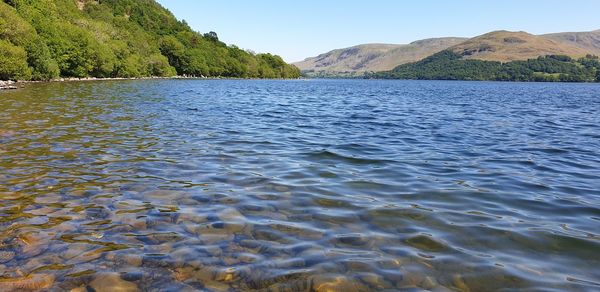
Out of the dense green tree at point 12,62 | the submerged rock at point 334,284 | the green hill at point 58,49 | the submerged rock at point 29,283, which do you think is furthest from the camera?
the green hill at point 58,49

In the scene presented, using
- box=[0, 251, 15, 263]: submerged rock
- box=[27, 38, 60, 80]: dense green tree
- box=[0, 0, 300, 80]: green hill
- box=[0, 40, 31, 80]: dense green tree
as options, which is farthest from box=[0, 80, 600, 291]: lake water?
box=[27, 38, 60, 80]: dense green tree

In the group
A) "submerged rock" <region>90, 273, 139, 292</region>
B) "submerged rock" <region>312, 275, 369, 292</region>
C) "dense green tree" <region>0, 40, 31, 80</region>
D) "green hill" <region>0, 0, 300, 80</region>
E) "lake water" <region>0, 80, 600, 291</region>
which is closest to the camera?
"submerged rock" <region>90, 273, 139, 292</region>

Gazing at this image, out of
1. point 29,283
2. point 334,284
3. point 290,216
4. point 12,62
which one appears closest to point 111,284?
point 29,283

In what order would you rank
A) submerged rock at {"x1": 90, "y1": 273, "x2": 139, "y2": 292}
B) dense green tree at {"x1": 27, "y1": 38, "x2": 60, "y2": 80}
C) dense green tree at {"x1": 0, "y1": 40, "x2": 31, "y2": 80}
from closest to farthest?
submerged rock at {"x1": 90, "y1": 273, "x2": 139, "y2": 292}, dense green tree at {"x1": 0, "y1": 40, "x2": 31, "y2": 80}, dense green tree at {"x1": 27, "y1": 38, "x2": 60, "y2": 80}

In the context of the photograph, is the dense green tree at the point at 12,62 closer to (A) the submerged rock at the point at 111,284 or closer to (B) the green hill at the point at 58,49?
(B) the green hill at the point at 58,49

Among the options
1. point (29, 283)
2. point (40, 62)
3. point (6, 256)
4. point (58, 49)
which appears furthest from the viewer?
point (58, 49)

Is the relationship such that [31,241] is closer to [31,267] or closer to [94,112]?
[31,267]

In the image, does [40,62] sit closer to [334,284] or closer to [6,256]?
[6,256]

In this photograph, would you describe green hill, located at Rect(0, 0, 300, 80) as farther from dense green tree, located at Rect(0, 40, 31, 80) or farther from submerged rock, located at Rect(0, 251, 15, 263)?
submerged rock, located at Rect(0, 251, 15, 263)

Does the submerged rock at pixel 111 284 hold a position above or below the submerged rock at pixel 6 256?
below

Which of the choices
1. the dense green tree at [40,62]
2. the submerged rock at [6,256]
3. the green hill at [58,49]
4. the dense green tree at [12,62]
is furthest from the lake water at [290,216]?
the dense green tree at [40,62]

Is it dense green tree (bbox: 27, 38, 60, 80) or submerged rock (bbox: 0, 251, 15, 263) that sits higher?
dense green tree (bbox: 27, 38, 60, 80)

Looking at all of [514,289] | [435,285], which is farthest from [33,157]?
[514,289]

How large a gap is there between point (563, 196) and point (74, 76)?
88.1 meters
